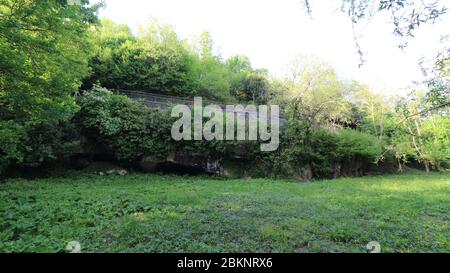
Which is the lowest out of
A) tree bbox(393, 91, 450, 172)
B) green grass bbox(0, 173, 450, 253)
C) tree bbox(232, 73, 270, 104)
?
green grass bbox(0, 173, 450, 253)

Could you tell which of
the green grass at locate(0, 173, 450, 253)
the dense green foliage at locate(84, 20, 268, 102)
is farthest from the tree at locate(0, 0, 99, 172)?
the dense green foliage at locate(84, 20, 268, 102)

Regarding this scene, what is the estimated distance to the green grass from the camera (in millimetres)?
4250

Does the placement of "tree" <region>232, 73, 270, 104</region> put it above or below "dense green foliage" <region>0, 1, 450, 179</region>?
above

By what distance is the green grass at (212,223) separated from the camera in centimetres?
425

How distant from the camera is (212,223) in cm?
521

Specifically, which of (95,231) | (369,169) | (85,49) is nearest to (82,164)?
(85,49)

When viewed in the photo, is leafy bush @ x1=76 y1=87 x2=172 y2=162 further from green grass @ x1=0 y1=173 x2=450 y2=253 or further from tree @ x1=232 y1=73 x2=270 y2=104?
tree @ x1=232 y1=73 x2=270 y2=104

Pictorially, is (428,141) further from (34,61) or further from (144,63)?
(34,61)

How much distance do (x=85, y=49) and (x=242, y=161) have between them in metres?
9.09

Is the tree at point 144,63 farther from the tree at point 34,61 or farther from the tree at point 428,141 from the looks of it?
the tree at point 428,141

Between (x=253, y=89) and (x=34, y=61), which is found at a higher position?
(x=253, y=89)

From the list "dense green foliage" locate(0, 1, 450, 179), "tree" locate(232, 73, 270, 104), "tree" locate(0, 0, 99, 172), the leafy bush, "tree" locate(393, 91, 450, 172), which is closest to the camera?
"tree" locate(0, 0, 99, 172)

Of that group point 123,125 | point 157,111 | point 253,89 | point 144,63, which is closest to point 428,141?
point 253,89
